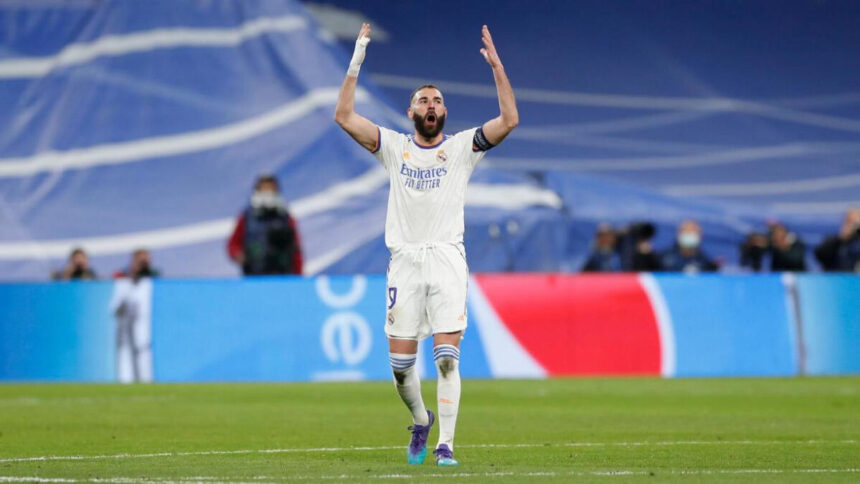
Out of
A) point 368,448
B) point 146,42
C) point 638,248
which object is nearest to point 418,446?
point 368,448

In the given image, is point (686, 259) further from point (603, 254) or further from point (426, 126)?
point (426, 126)

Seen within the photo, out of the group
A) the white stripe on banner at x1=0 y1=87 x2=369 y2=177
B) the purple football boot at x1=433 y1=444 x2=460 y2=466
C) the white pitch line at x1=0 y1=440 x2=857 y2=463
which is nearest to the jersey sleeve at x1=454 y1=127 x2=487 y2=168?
the purple football boot at x1=433 y1=444 x2=460 y2=466

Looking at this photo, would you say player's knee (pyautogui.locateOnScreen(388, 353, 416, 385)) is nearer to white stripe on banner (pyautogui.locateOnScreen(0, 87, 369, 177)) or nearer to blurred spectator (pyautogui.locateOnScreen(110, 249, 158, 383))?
blurred spectator (pyautogui.locateOnScreen(110, 249, 158, 383))

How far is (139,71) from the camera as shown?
87.8ft

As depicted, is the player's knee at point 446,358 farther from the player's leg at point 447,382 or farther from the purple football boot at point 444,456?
the purple football boot at point 444,456

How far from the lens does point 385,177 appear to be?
24938 mm

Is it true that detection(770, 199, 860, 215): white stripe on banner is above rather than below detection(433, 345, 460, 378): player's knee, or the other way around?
above

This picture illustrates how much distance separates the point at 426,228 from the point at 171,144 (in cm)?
1594

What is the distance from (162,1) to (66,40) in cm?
161

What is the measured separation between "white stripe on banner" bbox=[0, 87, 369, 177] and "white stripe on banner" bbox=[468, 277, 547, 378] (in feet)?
20.1

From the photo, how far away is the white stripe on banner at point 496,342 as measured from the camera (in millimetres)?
20562

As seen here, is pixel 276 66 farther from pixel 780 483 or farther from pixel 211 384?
pixel 780 483

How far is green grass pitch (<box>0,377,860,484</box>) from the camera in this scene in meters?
9.60

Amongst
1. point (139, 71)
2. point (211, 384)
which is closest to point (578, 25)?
point (139, 71)
